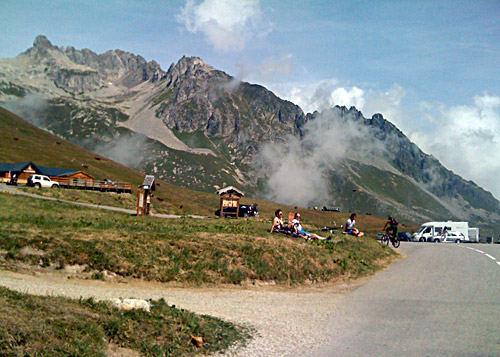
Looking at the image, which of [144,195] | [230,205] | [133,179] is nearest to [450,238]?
[230,205]

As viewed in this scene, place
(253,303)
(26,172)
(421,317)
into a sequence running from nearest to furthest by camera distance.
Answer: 1. (421,317)
2. (253,303)
3. (26,172)

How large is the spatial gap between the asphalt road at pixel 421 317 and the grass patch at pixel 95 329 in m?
2.73

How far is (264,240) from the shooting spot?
22.0m

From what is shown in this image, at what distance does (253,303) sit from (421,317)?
5347mm

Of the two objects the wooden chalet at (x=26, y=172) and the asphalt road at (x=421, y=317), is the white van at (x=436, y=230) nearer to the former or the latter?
the asphalt road at (x=421, y=317)

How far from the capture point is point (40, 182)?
67.9 m

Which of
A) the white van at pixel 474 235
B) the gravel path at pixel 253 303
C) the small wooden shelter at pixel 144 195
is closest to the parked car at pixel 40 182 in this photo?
the small wooden shelter at pixel 144 195

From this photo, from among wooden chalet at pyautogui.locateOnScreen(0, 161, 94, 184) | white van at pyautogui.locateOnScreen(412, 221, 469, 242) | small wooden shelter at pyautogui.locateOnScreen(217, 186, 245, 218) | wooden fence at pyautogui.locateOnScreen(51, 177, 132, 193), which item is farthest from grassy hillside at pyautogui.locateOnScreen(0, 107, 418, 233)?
small wooden shelter at pyautogui.locateOnScreen(217, 186, 245, 218)

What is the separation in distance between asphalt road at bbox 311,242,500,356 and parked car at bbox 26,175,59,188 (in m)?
60.3

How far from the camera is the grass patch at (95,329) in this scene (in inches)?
285

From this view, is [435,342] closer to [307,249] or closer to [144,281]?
[144,281]

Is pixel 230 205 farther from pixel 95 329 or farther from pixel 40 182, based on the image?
pixel 95 329

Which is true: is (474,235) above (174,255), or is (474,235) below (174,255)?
above

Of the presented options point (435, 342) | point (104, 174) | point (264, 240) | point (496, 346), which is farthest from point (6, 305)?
point (104, 174)
